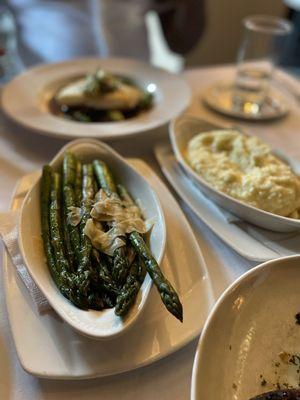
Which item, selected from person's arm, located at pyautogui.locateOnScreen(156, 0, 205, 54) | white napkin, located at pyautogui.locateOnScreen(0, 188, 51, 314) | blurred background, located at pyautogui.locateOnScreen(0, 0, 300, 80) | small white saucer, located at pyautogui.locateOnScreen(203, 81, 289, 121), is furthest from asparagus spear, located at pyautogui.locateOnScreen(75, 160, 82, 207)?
person's arm, located at pyautogui.locateOnScreen(156, 0, 205, 54)

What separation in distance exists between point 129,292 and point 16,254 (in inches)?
9.4

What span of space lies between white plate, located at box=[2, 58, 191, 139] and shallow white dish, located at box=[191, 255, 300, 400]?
58cm

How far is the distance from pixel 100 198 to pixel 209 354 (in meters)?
0.37

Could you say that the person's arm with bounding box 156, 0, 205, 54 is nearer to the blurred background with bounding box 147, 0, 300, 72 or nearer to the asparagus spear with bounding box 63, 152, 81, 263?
the blurred background with bounding box 147, 0, 300, 72

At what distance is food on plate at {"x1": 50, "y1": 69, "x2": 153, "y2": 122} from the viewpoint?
1.22 m

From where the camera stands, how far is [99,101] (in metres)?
1.23

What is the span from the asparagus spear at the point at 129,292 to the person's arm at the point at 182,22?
2063mm

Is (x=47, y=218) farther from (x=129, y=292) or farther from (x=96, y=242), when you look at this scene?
(x=129, y=292)

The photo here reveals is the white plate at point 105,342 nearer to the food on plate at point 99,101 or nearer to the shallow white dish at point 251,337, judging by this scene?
the shallow white dish at point 251,337

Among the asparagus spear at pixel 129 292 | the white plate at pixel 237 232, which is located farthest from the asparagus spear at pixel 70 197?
the white plate at pixel 237 232

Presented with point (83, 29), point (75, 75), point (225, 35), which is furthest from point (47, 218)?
point (225, 35)

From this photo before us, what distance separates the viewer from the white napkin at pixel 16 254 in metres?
0.61

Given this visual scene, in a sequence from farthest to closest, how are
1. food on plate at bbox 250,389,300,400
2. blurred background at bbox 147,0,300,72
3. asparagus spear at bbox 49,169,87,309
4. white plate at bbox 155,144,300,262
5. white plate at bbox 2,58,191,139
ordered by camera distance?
blurred background at bbox 147,0,300,72, white plate at bbox 2,58,191,139, white plate at bbox 155,144,300,262, asparagus spear at bbox 49,169,87,309, food on plate at bbox 250,389,300,400

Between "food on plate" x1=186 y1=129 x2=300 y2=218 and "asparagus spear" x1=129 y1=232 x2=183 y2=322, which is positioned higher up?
"food on plate" x1=186 y1=129 x2=300 y2=218
